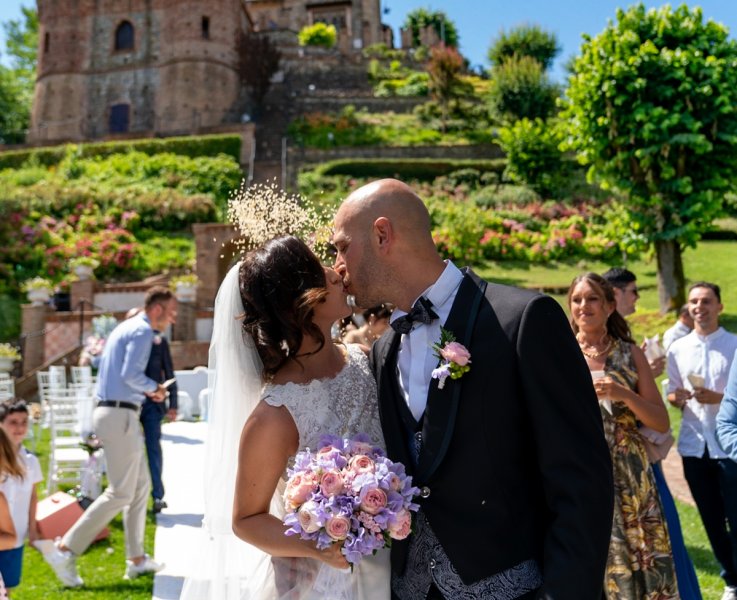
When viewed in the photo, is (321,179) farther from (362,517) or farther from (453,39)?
(453,39)

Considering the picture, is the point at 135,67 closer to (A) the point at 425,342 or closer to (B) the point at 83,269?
(B) the point at 83,269

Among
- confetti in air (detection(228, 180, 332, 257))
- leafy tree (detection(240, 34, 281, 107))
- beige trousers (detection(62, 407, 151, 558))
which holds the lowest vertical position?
beige trousers (detection(62, 407, 151, 558))

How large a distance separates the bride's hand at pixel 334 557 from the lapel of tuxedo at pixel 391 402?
32 cm

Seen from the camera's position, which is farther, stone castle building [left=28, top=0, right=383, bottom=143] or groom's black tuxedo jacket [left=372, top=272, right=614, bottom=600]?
stone castle building [left=28, top=0, right=383, bottom=143]

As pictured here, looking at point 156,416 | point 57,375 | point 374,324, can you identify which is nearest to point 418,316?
point 374,324

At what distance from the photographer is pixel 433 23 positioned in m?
71.2

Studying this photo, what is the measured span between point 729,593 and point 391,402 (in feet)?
12.1

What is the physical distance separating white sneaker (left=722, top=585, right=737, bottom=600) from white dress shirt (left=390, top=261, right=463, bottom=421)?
11.9 feet

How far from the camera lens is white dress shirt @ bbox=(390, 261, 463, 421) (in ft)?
7.66

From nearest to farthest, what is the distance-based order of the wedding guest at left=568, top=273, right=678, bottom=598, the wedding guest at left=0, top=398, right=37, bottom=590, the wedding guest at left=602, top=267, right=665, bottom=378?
the wedding guest at left=568, top=273, right=678, bottom=598, the wedding guest at left=0, top=398, right=37, bottom=590, the wedding guest at left=602, top=267, right=665, bottom=378

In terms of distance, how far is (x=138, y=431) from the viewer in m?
6.18

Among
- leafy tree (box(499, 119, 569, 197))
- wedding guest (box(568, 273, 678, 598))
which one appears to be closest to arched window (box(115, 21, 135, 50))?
leafy tree (box(499, 119, 569, 197))

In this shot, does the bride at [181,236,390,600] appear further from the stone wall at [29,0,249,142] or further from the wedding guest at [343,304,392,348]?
the stone wall at [29,0,249,142]

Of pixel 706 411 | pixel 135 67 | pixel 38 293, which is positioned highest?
pixel 135 67
